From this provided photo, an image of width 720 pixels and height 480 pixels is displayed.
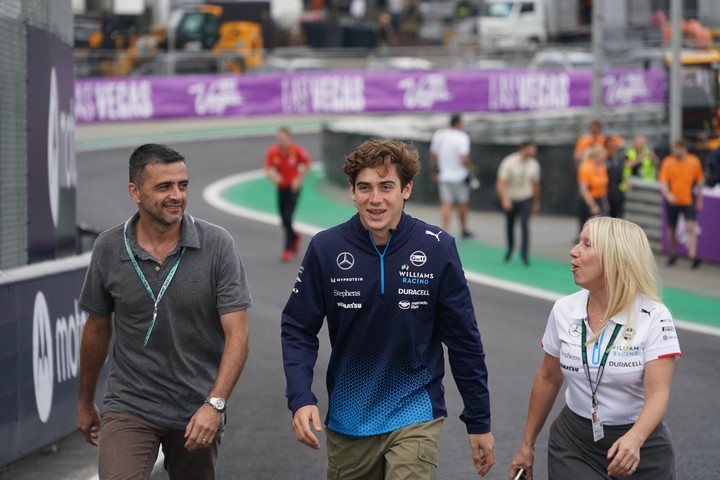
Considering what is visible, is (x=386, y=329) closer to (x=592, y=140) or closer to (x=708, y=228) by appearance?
(x=708, y=228)

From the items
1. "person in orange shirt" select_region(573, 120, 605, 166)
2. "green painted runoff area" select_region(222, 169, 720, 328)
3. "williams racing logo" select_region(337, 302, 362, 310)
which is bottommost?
"green painted runoff area" select_region(222, 169, 720, 328)

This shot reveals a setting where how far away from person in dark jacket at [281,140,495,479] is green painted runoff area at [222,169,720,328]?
33.1ft

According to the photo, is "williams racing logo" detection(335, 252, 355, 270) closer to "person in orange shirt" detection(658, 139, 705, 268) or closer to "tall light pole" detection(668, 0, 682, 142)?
→ "person in orange shirt" detection(658, 139, 705, 268)

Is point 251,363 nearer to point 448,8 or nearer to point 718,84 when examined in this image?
point 718,84

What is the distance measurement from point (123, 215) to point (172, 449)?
1988 cm

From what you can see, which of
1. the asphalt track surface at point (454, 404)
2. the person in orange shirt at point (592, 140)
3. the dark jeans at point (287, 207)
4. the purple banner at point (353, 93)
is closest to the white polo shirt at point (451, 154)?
the person in orange shirt at point (592, 140)

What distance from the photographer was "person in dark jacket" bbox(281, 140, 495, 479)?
5531mm

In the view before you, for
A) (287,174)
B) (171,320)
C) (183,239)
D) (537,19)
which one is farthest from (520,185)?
(537,19)

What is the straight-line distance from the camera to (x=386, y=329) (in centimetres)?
558

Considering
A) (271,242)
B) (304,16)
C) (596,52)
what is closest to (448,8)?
(304,16)

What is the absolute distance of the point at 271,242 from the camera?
2198 centimetres

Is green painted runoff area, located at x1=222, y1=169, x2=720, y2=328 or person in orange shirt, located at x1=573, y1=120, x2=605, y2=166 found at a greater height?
person in orange shirt, located at x1=573, y1=120, x2=605, y2=166

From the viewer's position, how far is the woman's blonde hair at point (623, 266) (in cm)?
543

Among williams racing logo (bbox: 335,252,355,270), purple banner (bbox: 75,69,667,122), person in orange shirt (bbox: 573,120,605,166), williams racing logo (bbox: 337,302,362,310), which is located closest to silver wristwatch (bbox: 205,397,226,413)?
williams racing logo (bbox: 337,302,362,310)
